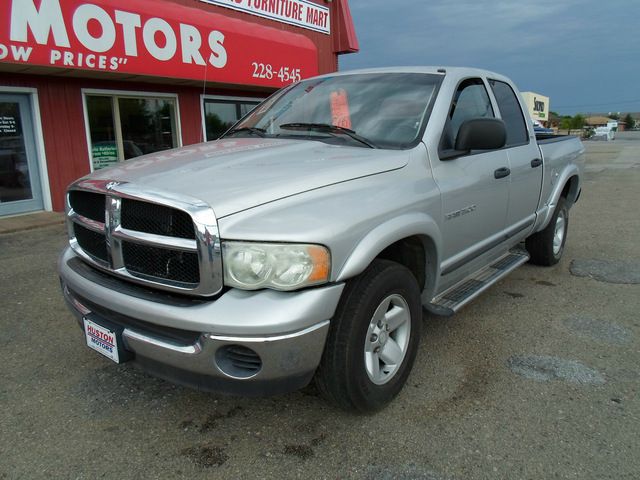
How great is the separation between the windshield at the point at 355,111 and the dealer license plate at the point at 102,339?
164 centimetres

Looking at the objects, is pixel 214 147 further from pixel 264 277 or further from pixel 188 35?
pixel 188 35

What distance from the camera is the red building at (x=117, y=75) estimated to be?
757cm

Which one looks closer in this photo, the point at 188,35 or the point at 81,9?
the point at 81,9

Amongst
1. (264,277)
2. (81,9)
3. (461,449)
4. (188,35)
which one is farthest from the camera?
(188,35)

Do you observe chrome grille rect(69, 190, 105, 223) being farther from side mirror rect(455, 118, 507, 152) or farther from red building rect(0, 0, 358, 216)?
red building rect(0, 0, 358, 216)

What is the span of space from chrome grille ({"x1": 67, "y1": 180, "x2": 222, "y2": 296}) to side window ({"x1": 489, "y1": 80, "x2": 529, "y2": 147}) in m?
2.82

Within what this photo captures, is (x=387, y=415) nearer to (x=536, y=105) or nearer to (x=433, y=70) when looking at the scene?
(x=433, y=70)

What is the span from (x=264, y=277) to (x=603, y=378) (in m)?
2.20

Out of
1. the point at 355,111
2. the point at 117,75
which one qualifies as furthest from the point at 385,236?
the point at 117,75

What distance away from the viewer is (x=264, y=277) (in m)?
2.05

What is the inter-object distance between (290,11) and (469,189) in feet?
35.1

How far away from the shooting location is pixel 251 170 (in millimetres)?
2447

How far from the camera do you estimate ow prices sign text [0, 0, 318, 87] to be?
720 cm

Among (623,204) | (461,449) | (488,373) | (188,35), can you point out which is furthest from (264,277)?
(623,204)
